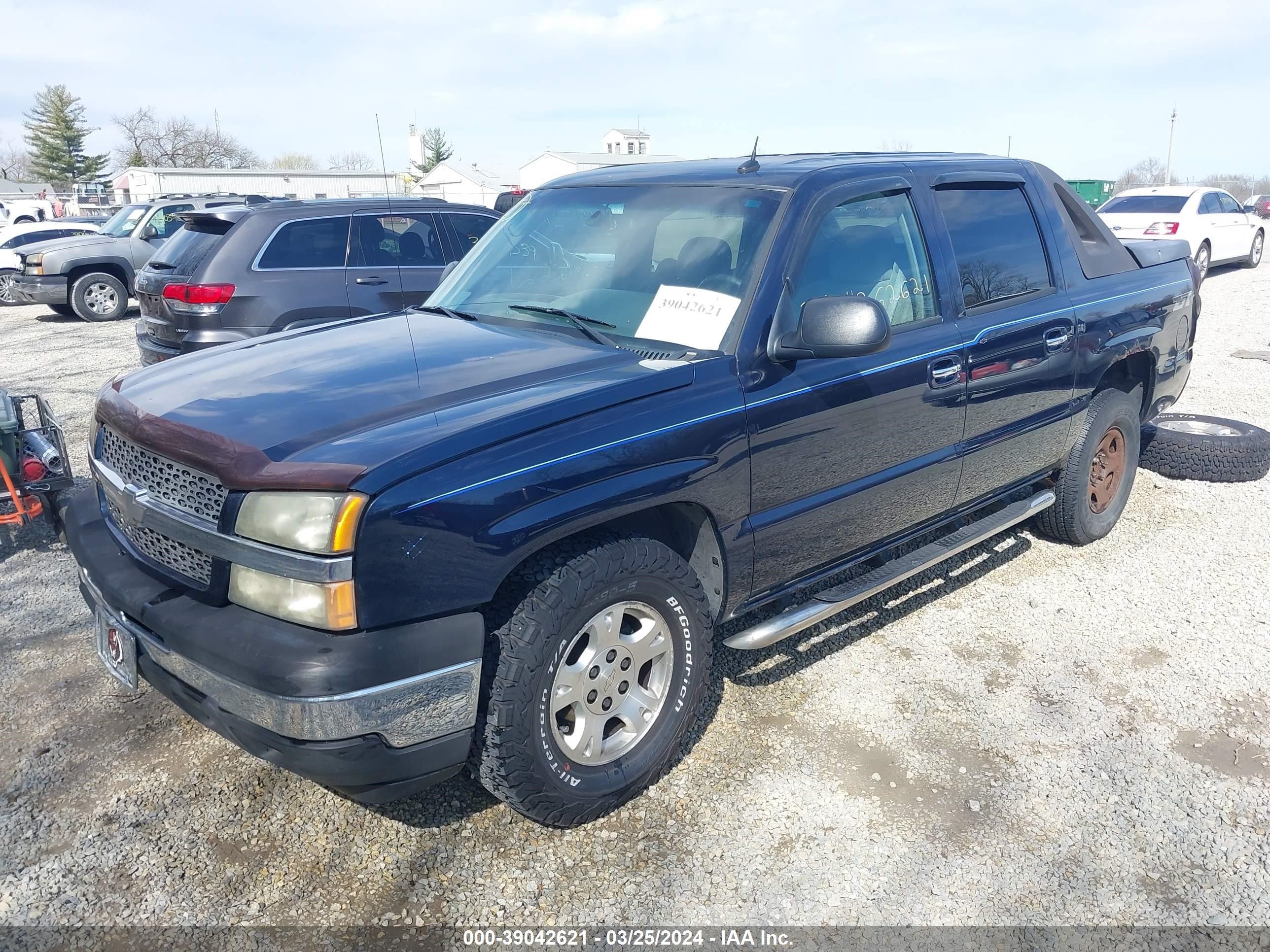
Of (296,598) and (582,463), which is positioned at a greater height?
(582,463)

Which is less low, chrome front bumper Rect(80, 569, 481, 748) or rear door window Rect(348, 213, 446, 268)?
rear door window Rect(348, 213, 446, 268)

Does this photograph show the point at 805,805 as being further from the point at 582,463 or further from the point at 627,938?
the point at 582,463

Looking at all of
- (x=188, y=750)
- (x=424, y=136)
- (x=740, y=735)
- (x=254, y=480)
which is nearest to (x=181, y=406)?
(x=254, y=480)

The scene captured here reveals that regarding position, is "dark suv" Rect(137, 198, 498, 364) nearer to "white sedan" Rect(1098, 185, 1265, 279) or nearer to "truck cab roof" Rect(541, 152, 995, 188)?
"truck cab roof" Rect(541, 152, 995, 188)

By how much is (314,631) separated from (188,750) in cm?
132

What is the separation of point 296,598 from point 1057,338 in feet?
11.1

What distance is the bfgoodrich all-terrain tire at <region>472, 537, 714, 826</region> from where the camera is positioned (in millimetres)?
2457

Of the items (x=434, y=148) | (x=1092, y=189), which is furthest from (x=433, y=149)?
(x=1092, y=189)

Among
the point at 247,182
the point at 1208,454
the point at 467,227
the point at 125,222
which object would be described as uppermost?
the point at 247,182

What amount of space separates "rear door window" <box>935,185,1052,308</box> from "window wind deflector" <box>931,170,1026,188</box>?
0.02 metres

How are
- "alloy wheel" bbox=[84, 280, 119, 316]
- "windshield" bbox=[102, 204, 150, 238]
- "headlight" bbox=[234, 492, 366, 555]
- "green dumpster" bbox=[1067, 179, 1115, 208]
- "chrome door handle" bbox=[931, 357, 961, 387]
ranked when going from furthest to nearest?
"green dumpster" bbox=[1067, 179, 1115, 208], "windshield" bbox=[102, 204, 150, 238], "alloy wheel" bbox=[84, 280, 119, 316], "chrome door handle" bbox=[931, 357, 961, 387], "headlight" bbox=[234, 492, 366, 555]

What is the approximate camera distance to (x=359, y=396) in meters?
2.63

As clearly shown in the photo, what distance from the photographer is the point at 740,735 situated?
3291 millimetres

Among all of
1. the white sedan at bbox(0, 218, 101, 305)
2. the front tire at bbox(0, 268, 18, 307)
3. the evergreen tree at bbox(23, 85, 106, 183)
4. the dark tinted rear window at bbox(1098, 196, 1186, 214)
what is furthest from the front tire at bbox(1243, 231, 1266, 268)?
the evergreen tree at bbox(23, 85, 106, 183)
